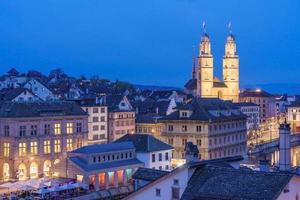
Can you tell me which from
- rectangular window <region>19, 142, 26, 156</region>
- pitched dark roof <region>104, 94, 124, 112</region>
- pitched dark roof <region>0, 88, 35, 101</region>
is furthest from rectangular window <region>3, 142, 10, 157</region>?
pitched dark roof <region>104, 94, 124, 112</region>

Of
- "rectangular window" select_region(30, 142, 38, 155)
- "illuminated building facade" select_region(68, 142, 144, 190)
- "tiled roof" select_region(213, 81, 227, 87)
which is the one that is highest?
"tiled roof" select_region(213, 81, 227, 87)

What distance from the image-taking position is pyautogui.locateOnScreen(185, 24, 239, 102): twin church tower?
490ft

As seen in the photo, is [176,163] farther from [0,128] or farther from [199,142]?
[0,128]

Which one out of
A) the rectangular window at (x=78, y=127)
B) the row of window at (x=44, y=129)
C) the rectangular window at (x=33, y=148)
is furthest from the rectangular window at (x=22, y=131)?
the rectangular window at (x=78, y=127)

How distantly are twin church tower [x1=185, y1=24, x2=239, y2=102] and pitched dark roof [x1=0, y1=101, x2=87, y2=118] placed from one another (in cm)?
7467

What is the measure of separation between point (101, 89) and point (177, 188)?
106719mm

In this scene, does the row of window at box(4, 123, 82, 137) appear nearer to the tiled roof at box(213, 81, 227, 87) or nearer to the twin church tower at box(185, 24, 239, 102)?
the twin church tower at box(185, 24, 239, 102)

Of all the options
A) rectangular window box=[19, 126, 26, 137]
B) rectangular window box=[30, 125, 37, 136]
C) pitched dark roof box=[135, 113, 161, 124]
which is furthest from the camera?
pitched dark roof box=[135, 113, 161, 124]

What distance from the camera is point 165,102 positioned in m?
98.4

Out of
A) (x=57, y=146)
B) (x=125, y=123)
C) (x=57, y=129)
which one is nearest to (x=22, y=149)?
(x=57, y=146)

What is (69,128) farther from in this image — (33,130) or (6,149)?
(6,149)

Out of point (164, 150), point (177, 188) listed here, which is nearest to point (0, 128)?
point (164, 150)

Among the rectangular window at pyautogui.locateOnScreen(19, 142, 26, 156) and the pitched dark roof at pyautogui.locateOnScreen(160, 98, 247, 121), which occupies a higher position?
the pitched dark roof at pyautogui.locateOnScreen(160, 98, 247, 121)

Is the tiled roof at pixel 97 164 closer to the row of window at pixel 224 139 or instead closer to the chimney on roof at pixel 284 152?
the row of window at pixel 224 139
